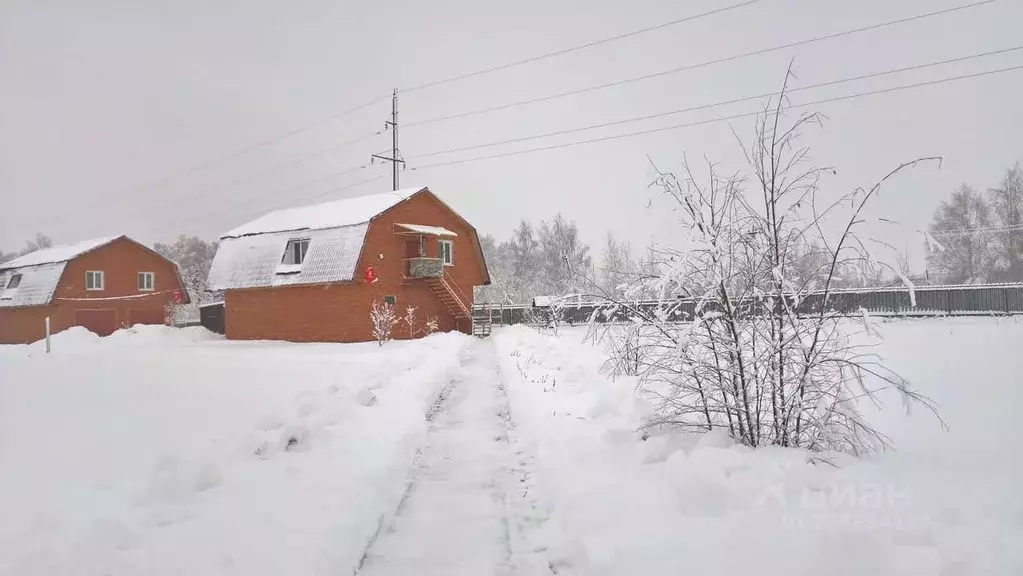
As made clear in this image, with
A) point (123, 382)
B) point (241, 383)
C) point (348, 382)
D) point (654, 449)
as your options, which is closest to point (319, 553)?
point (654, 449)

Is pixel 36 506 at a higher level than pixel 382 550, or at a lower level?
higher

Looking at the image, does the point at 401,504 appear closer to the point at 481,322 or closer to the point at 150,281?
the point at 150,281

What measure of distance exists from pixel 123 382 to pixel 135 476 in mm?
5358

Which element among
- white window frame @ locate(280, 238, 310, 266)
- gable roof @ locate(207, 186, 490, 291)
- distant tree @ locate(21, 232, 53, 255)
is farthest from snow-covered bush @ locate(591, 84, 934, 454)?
white window frame @ locate(280, 238, 310, 266)

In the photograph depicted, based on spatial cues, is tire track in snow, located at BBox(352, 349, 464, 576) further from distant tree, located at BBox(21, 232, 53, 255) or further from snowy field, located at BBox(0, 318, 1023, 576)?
distant tree, located at BBox(21, 232, 53, 255)

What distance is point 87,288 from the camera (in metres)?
8.49

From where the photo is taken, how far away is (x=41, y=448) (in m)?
3.76

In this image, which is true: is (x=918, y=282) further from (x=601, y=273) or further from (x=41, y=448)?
A: (x=41, y=448)

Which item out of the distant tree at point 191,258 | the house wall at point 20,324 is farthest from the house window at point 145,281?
the house wall at point 20,324

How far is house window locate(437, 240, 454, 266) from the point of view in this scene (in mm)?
20984

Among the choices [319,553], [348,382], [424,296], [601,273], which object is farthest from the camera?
[424,296]

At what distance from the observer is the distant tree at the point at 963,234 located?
2.93m

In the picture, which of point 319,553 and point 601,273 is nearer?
point 319,553

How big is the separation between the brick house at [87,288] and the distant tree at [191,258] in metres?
1.29
